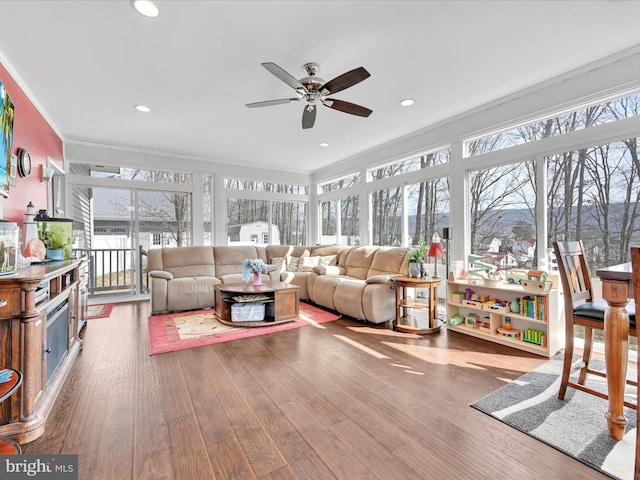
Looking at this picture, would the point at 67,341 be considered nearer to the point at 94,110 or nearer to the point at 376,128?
the point at 94,110

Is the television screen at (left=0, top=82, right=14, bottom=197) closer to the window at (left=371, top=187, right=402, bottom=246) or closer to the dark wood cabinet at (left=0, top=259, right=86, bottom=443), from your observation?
the dark wood cabinet at (left=0, top=259, right=86, bottom=443)

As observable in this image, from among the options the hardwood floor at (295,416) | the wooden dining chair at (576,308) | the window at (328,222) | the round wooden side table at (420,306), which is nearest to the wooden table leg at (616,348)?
the wooden dining chair at (576,308)

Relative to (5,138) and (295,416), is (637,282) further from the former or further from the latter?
(5,138)

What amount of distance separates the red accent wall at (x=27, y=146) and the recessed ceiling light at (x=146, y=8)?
1713 mm

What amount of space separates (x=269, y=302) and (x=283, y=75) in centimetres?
269

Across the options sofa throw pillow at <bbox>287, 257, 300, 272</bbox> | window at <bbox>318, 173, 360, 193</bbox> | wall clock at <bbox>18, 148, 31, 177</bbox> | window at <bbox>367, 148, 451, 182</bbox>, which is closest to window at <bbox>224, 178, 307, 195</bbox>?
window at <bbox>318, 173, 360, 193</bbox>

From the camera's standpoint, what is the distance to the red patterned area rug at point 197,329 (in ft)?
10.5

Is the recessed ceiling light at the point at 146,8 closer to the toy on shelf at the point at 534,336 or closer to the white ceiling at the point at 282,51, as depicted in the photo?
the white ceiling at the point at 282,51

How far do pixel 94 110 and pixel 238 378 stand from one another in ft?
12.8

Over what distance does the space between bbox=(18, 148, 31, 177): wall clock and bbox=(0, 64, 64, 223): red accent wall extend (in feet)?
0.15

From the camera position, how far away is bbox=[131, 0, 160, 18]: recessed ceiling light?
2.06 meters

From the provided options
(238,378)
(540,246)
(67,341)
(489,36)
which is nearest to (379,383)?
(238,378)

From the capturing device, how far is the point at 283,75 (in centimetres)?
245

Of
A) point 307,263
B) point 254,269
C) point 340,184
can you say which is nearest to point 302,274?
point 307,263
